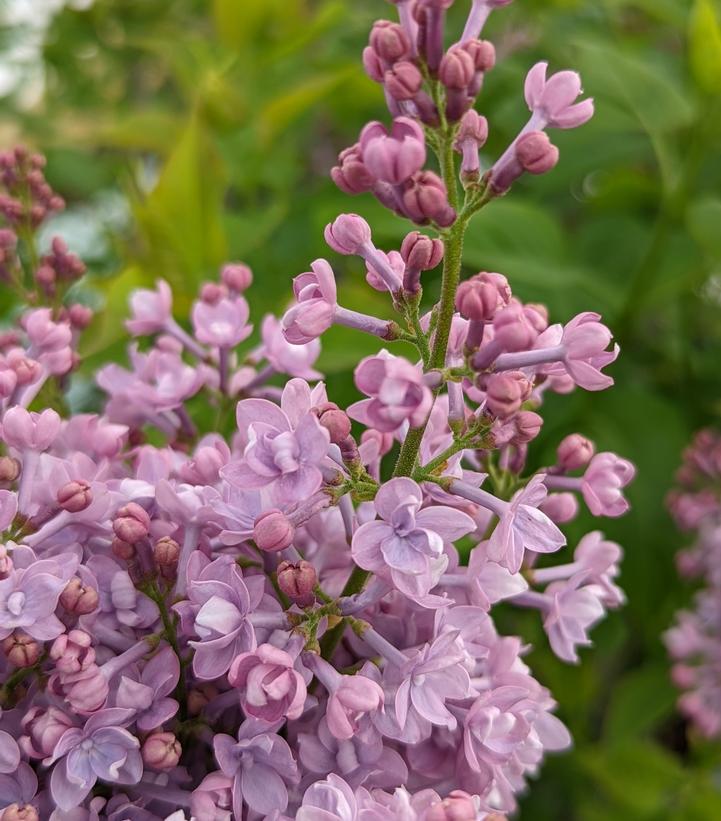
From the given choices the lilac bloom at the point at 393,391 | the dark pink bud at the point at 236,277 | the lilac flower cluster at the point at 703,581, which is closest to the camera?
the lilac bloom at the point at 393,391

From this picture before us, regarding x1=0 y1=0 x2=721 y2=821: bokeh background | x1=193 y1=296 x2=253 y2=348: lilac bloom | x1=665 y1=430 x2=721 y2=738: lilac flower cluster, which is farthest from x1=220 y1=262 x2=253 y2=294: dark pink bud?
x1=665 y1=430 x2=721 y2=738: lilac flower cluster

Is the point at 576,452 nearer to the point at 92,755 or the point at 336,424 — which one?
the point at 336,424

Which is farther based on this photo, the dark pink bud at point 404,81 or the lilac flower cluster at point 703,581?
the lilac flower cluster at point 703,581

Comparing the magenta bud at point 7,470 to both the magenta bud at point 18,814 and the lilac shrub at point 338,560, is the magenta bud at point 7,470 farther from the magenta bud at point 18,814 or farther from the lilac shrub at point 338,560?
the magenta bud at point 18,814

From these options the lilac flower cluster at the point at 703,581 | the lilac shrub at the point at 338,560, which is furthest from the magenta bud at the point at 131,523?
the lilac flower cluster at the point at 703,581

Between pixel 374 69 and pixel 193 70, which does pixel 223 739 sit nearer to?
pixel 374 69

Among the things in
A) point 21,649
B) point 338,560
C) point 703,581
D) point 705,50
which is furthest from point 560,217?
point 21,649
